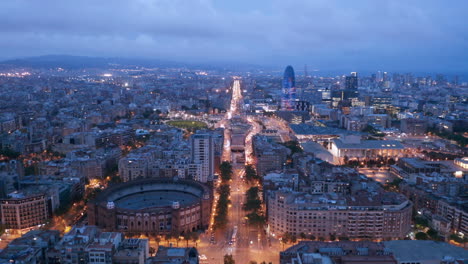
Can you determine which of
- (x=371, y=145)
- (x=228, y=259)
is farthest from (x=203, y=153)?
(x=371, y=145)

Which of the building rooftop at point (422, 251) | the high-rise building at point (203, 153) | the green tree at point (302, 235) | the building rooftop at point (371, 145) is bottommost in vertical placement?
the green tree at point (302, 235)

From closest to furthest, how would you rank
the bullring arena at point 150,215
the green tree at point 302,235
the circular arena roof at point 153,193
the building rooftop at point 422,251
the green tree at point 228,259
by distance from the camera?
1. the building rooftop at point 422,251
2. the green tree at point 228,259
3. the green tree at point 302,235
4. the bullring arena at point 150,215
5. the circular arena roof at point 153,193

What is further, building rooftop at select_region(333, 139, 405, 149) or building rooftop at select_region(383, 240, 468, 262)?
building rooftop at select_region(333, 139, 405, 149)

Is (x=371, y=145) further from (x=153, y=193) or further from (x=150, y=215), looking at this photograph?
(x=150, y=215)

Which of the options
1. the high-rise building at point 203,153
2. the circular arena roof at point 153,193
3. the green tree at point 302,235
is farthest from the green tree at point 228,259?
the high-rise building at point 203,153

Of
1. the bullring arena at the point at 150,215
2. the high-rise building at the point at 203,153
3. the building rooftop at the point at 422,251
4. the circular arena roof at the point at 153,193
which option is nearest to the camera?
the building rooftop at the point at 422,251

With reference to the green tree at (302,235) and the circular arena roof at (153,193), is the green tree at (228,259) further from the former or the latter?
the circular arena roof at (153,193)

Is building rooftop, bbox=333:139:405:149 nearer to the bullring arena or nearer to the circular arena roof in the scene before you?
the circular arena roof

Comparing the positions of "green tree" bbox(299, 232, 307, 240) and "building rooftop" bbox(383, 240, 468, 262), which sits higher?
"building rooftop" bbox(383, 240, 468, 262)

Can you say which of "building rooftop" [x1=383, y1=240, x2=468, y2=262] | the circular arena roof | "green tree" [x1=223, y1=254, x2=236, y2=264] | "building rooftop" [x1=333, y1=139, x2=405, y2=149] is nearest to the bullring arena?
the circular arena roof

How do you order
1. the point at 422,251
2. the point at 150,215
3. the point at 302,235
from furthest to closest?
the point at 150,215, the point at 302,235, the point at 422,251
